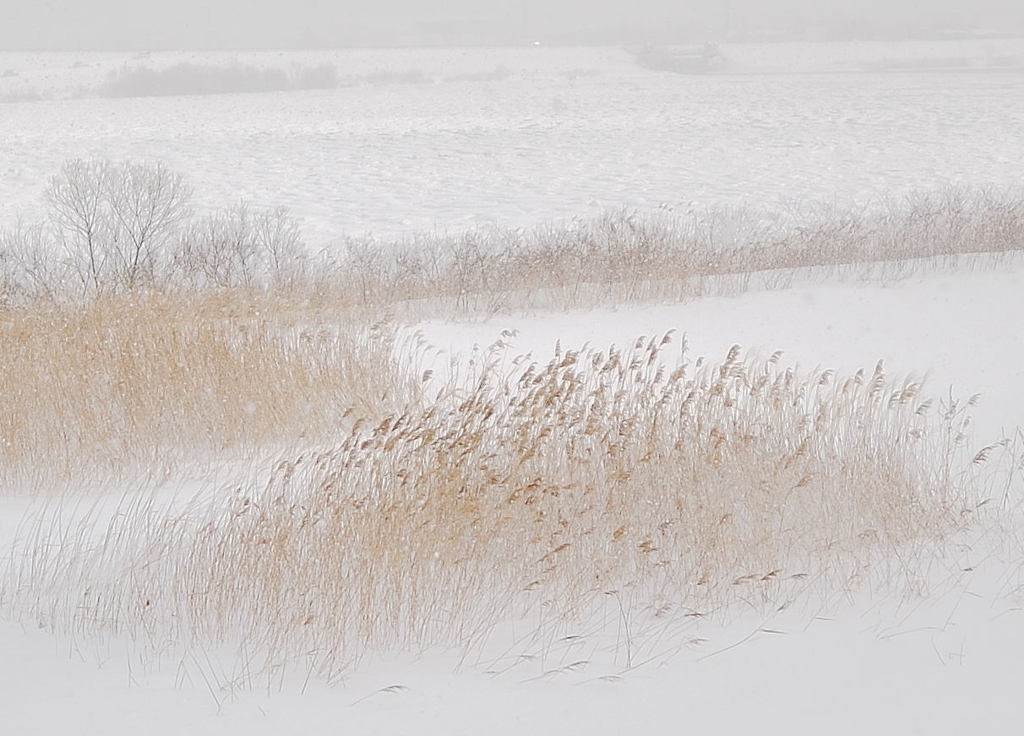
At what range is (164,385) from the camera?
637 cm

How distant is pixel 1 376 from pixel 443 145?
83.4 ft

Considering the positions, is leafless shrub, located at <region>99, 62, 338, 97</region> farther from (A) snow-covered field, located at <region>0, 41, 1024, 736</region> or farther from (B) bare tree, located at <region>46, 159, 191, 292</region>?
(B) bare tree, located at <region>46, 159, 191, 292</region>

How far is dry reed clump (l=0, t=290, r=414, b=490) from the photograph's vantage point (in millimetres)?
5844

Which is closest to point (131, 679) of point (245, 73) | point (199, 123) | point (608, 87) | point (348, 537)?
point (348, 537)

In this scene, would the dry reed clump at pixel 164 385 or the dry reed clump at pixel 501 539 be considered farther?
the dry reed clump at pixel 164 385

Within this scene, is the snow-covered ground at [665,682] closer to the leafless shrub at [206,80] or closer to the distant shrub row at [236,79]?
the distant shrub row at [236,79]

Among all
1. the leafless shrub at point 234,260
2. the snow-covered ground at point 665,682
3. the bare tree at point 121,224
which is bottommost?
the snow-covered ground at point 665,682

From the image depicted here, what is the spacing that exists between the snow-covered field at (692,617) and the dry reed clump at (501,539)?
16 cm

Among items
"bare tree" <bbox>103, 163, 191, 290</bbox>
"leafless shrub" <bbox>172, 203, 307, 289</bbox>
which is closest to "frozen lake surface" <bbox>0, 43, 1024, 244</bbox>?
"leafless shrub" <bbox>172, 203, 307, 289</bbox>

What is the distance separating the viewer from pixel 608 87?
48.2 m

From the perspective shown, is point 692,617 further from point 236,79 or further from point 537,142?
point 236,79

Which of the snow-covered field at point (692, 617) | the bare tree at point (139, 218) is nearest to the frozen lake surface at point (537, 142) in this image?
the snow-covered field at point (692, 617)

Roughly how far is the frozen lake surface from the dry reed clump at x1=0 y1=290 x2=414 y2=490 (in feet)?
36.4

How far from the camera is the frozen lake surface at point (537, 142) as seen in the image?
22297mm
